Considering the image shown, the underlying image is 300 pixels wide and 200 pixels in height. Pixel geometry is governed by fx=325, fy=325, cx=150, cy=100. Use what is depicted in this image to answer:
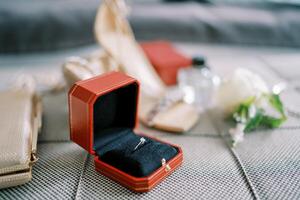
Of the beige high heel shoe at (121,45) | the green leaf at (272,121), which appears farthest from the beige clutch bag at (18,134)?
the green leaf at (272,121)

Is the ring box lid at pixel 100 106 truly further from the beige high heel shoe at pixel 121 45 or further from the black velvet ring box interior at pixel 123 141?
the beige high heel shoe at pixel 121 45

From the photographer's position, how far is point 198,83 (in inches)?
38.8

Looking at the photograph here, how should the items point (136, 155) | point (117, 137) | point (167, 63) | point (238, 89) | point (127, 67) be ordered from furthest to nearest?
point (167, 63)
point (127, 67)
point (238, 89)
point (117, 137)
point (136, 155)

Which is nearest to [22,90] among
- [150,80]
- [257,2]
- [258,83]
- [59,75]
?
[59,75]

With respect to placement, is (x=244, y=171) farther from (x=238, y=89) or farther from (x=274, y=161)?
(x=238, y=89)

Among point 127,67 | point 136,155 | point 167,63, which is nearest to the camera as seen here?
point 136,155

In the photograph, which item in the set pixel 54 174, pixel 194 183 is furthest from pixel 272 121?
pixel 54 174

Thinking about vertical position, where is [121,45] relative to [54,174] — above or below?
above

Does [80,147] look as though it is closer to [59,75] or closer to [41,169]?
[41,169]

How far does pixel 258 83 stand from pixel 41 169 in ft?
1.79

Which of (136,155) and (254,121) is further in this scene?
(254,121)

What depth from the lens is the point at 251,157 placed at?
0.68 m

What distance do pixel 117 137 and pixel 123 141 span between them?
0.02 m

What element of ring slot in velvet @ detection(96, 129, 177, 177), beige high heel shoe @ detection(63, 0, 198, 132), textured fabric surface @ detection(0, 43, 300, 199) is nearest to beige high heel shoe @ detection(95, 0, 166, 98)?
beige high heel shoe @ detection(63, 0, 198, 132)
